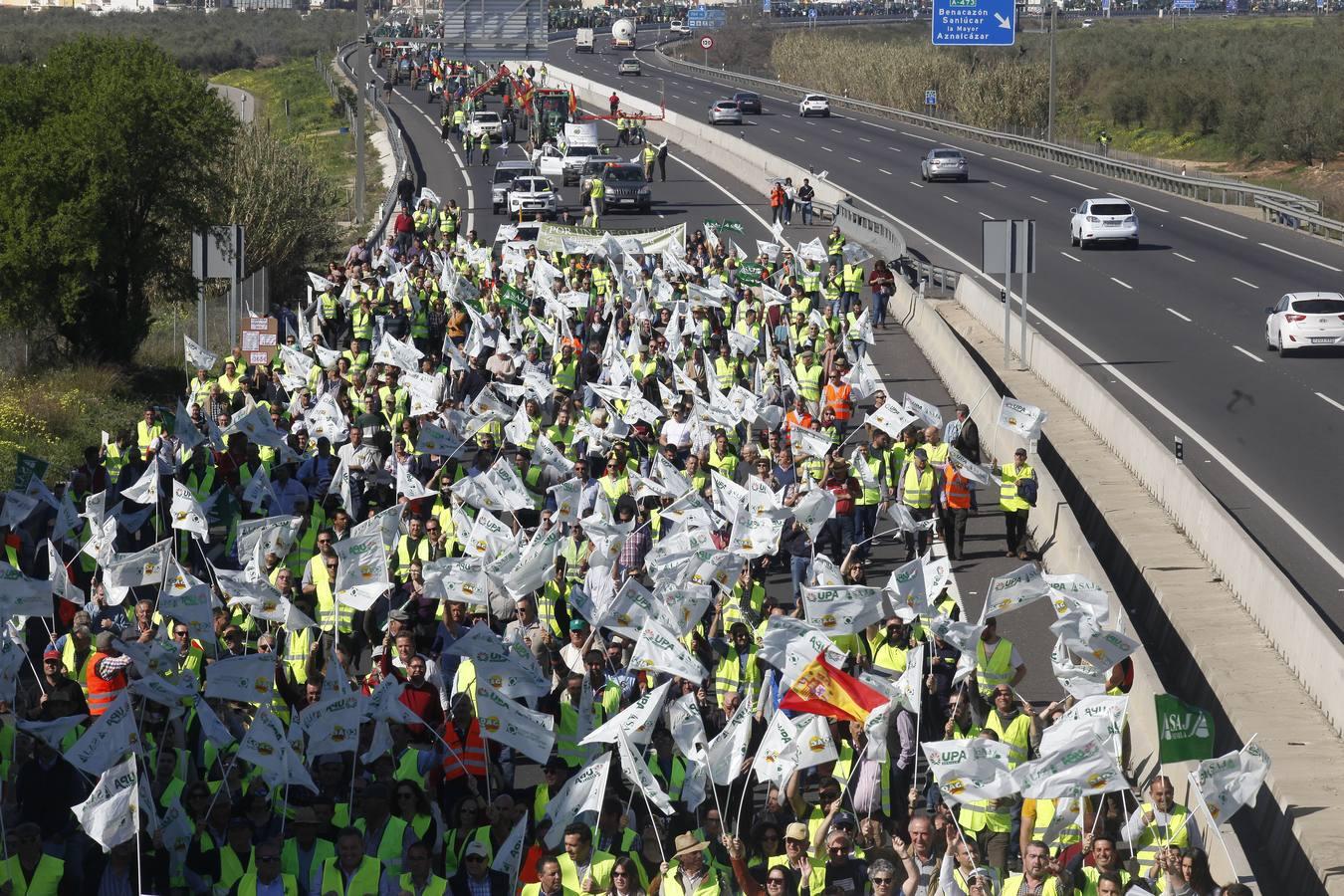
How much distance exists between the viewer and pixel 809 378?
947 inches

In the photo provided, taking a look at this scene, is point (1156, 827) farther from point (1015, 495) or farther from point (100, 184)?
point (100, 184)

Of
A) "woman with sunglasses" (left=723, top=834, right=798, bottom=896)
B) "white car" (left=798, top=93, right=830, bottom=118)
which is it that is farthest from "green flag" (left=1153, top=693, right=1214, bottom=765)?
"white car" (left=798, top=93, right=830, bottom=118)

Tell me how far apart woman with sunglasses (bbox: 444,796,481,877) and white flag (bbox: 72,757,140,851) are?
66.7 inches

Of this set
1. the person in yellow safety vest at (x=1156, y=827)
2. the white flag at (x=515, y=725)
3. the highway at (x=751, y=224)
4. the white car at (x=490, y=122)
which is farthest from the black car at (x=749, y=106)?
the person in yellow safety vest at (x=1156, y=827)

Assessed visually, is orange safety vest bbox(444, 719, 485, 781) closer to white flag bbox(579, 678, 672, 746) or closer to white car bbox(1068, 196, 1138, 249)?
white flag bbox(579, 678, 672, 746)

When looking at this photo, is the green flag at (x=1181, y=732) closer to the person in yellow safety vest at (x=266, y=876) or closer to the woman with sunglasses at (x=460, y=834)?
the woman with sunglasses at (x=460, y=834)

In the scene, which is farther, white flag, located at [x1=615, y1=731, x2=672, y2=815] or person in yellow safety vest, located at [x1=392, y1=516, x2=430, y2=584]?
person in yellow safety vest, located at [x1=392, y1=516, x2=430, y2=584]

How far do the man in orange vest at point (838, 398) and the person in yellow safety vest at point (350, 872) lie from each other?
42.8ft

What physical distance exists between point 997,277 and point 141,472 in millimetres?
26099

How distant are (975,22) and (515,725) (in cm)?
5866

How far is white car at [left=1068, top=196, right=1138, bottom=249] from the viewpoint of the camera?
152 feet

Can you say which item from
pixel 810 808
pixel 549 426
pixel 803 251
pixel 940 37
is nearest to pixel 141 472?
pixel 549 426

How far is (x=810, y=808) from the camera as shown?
12438mm

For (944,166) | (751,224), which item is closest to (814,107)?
(944,166)
